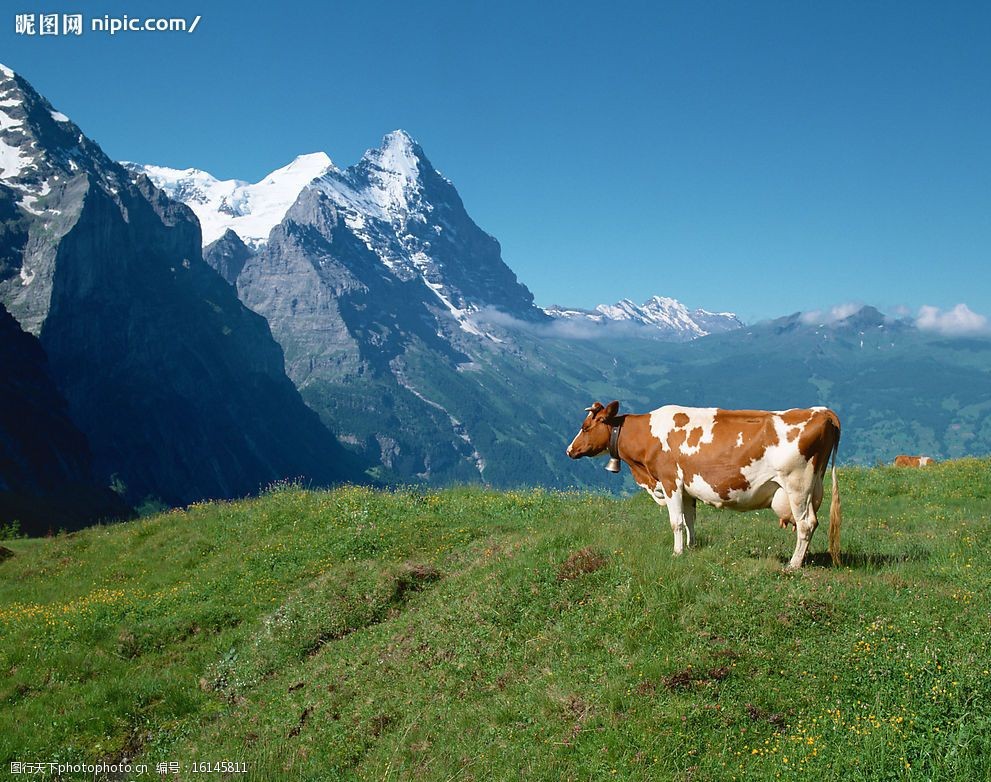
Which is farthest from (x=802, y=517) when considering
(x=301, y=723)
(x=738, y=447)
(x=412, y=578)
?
(x=301, y=723)

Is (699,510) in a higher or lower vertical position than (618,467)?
lower

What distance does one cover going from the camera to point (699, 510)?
19891 millimetres

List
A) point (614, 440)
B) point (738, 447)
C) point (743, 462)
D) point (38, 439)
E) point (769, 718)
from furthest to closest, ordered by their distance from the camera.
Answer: point (38, 439), point (614, 440), point (738, 447), point (743, 462), point (769, 718)

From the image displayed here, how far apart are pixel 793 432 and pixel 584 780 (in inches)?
272

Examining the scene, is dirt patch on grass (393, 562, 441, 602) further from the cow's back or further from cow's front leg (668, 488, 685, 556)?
the cow's back

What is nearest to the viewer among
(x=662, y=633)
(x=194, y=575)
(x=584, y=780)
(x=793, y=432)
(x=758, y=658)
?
(x=584, y=780)

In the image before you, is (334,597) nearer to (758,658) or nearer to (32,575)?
(758,658)

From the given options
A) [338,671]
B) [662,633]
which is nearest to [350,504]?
[338,671]

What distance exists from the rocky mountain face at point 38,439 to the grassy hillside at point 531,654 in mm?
135386

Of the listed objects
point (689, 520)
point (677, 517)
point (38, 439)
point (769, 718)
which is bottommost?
point (38, 439)

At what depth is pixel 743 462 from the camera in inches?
484

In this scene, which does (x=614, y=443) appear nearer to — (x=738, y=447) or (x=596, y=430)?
(x=596, y=430)

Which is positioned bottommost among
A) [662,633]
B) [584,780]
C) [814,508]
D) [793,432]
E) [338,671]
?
[338,671]

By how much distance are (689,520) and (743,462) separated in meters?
1.98
